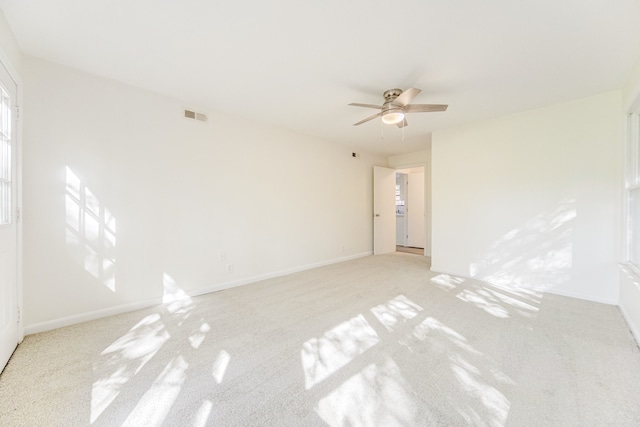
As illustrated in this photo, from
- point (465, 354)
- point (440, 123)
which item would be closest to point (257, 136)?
point (440, 123)

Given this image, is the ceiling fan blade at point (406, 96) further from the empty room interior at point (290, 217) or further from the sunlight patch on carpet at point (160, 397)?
the sunlight patch on carpet at point (160, 397)

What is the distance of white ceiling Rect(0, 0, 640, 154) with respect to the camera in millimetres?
1713

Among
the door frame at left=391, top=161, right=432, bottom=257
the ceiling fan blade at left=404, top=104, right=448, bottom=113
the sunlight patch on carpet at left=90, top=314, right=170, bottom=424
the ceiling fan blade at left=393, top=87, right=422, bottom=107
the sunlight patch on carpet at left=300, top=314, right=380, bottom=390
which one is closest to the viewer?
the sunlight patch on carpet at left=90, top=314, right=170, bottom=424

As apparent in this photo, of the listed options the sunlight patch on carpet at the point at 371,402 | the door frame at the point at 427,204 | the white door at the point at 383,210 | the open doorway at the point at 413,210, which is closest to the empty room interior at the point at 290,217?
the sunlight patch on carpet at the point at 371,402

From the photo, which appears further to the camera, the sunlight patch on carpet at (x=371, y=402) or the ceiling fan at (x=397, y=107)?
the ceiling fan at (x=397, y=107)

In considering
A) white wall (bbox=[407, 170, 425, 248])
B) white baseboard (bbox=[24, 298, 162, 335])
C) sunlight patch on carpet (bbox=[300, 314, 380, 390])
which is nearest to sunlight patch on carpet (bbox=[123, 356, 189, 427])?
sunlight patch on carpet (bbox=[300, 314, 380, 390])

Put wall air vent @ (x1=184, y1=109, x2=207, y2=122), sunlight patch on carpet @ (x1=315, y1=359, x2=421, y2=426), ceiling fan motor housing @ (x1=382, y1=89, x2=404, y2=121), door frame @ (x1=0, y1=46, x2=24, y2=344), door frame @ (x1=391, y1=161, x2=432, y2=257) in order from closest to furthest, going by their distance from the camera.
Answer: sunlight patch on carpet @ (x1=315, y1=359, x2=421, y2=426), door frame @ (x1=0, y1=46, x2=24, y2=344), ceiling fan motor housing @ (x1=382, y1=89, x2=404, y2=121), wall air vent @ (x1=184, y1=109, x2=207, y2=122), door frame @ (x1=391, y1=161, x2=432, y2=257)

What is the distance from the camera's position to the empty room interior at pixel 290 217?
155cm

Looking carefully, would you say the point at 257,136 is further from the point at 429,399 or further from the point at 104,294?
the point at 429,399

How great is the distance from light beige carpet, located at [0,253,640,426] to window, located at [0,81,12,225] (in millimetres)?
1077

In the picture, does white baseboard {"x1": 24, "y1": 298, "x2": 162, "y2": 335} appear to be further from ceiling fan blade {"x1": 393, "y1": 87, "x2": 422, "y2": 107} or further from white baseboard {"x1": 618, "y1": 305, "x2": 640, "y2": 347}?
white baseboard {"x1": 618, "y1": 305, "x2": 640, "y2": 347}

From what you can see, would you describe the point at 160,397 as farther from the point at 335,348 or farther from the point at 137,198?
the point at 137,198

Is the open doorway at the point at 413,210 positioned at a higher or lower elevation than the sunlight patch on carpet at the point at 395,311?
higher

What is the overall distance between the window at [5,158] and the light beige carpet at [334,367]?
1.08 meters
